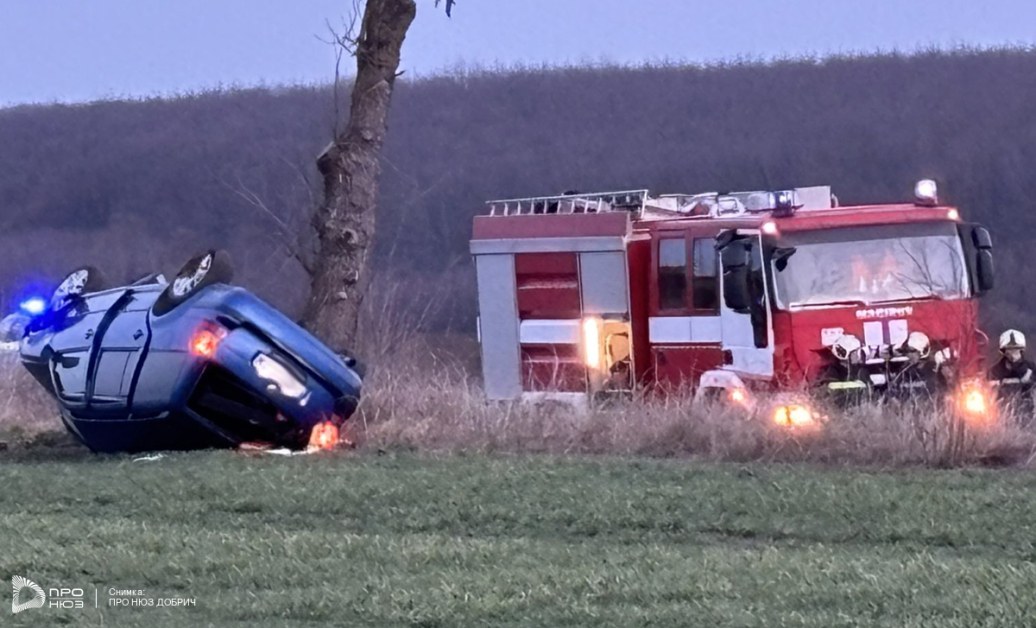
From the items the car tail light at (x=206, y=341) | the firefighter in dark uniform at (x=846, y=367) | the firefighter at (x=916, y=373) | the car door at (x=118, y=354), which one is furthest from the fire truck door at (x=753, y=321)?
the car door at (x=118, y=354)

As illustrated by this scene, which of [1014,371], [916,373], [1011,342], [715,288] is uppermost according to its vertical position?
[715,288]

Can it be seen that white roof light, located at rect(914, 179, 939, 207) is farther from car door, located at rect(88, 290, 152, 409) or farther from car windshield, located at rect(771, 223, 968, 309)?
car door, located at rect(88, 290, 152, 409)

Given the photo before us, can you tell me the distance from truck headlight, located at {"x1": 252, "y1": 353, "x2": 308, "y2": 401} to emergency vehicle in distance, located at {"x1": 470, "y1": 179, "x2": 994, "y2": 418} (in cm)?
316

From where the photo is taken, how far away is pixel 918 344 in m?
12.7

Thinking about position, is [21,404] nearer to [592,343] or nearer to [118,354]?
[118,354]

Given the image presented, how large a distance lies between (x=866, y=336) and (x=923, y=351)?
0.45 m

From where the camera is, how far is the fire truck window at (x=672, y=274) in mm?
14086

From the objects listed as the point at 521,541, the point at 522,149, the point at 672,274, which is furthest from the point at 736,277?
the point at 522,149

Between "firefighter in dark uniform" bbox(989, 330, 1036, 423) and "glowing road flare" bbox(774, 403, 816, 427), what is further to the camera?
"firefighter in dark uniform" bbox(989, 330, 1036, 423)


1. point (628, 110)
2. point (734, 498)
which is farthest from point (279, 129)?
point (734, 498)

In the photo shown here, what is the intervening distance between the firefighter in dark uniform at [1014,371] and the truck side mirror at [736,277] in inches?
85.0

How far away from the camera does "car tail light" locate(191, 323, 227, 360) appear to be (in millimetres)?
12477

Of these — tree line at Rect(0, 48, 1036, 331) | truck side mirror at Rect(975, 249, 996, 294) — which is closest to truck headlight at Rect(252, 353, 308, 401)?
truck side mirror at Rect(975, 249, 996, 294)

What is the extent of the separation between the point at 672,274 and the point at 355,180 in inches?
150
